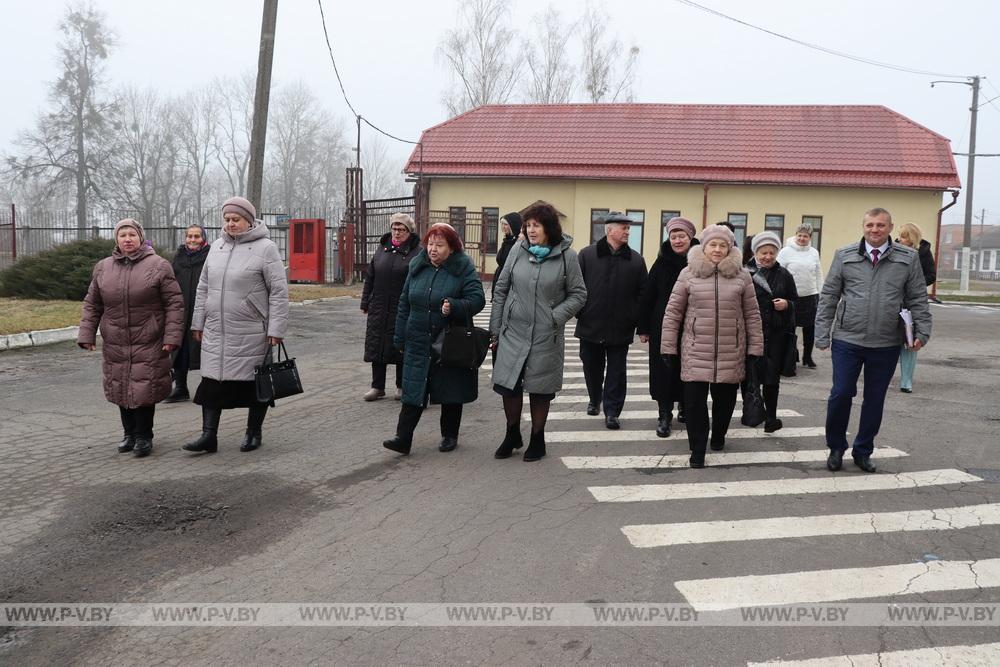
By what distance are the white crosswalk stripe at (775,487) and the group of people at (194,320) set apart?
2.80m

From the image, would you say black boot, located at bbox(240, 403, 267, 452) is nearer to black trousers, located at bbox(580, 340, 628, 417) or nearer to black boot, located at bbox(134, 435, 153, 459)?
black boot, located at bbox(134, 435, 153, 459)

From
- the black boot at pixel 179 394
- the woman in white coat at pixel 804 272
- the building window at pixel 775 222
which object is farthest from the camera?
the building window at pixel 775 222

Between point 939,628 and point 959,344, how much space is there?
12052mm

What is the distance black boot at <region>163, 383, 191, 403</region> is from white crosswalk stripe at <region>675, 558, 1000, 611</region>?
237 inches

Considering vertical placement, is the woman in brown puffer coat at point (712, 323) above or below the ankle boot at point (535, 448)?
above

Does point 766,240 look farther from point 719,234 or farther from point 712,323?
point 712,323

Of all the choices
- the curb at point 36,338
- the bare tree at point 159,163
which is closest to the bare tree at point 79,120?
the bare tree at point 159,163

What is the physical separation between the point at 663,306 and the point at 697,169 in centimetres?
2160

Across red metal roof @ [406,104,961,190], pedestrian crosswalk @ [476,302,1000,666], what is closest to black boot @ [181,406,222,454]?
pedestrian crosswalk @ [476,302,1000,666]

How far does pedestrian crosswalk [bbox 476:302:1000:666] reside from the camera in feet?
12.1

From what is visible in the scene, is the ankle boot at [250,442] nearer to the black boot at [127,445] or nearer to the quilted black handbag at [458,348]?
the black boot at [127,445]

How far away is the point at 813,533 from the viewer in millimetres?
4484

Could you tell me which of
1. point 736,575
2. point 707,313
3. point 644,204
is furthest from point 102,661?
point 644,204

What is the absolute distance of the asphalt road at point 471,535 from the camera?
3.23m
